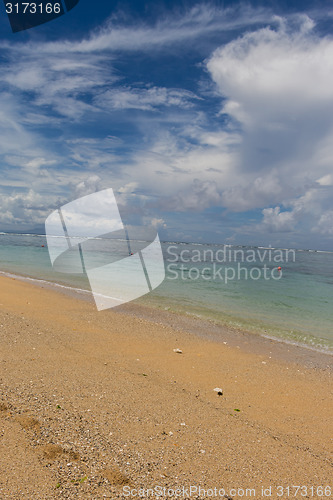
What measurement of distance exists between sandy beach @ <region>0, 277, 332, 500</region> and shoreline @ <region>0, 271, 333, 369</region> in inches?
11.7

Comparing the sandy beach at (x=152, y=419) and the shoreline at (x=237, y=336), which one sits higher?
the sandy beach at (x=152, y=419)

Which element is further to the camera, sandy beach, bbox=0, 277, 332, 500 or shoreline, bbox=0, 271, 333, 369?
shoreline, bbox=0, 271, 333, 369

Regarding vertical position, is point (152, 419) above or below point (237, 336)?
above

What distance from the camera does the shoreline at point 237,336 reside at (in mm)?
9539

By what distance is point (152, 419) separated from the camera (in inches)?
183

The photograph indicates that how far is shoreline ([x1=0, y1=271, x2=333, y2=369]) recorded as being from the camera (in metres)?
9.54

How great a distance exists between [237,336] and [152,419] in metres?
7.10

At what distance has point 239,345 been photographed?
1010 centimetres

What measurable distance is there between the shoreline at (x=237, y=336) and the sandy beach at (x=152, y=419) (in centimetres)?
30

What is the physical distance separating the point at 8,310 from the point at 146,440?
811 cm

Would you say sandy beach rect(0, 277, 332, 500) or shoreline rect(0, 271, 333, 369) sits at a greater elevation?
sandy beach rect(0, 277, 332, 500)

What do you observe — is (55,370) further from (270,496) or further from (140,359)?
(270,496)

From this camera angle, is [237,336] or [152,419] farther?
[237,336]

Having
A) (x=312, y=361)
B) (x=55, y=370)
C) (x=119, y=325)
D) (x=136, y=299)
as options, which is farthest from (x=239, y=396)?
(x=136, y=299)
